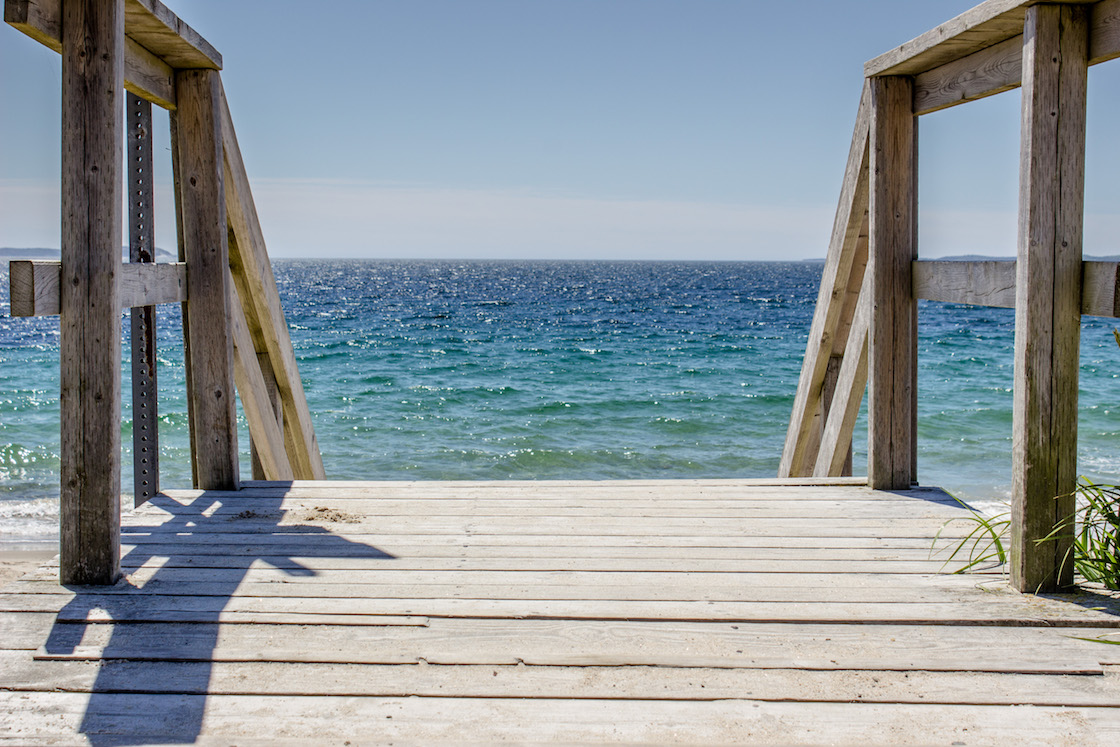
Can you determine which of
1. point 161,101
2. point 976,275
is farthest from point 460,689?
point 161,101

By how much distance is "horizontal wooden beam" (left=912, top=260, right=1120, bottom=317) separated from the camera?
2.26 m

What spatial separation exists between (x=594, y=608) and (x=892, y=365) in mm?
1881

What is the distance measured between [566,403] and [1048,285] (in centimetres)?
1190

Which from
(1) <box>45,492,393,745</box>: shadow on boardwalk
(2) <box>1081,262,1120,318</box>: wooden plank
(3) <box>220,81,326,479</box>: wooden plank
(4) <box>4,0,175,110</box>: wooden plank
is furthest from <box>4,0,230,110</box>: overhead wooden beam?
(2) <box>1081,262,1120,318</box>: wooden plank

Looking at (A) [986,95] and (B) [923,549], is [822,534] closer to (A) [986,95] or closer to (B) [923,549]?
(B) [923,549]

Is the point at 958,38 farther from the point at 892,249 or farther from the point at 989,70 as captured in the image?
the point at 892,249

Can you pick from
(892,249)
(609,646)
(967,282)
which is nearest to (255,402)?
(609,646)

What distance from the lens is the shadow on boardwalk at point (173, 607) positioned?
1.81m

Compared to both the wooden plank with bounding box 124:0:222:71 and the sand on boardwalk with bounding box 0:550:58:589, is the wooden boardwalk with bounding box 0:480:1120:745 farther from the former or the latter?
the sand on boardwalk with bounding box 0:550:58:589

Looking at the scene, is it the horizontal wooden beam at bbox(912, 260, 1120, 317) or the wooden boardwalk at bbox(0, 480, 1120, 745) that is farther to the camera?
the horizontal wooden beam at bbox(912, 260, 1120, 317)

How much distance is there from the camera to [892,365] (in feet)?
11.6

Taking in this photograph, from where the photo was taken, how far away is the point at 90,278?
2.48 metres

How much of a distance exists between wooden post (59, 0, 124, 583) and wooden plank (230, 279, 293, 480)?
3.87 feet

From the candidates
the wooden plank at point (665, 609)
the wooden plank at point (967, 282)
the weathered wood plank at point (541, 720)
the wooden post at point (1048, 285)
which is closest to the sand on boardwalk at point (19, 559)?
the wooden plank at point (665, 609)
